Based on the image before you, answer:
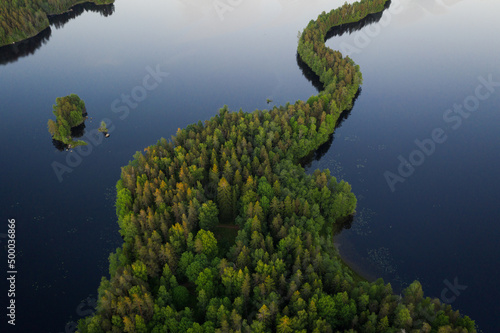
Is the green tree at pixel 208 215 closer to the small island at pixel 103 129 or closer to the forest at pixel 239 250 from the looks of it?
the forest at pixel 239 250

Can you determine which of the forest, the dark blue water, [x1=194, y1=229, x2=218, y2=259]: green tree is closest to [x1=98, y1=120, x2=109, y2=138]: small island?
the dark blue water

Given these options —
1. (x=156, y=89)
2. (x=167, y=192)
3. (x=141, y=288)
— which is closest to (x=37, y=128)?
(x=156, y=89)

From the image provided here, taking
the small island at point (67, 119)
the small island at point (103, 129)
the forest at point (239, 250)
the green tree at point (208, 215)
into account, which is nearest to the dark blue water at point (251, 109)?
the small island at point (103, 129)

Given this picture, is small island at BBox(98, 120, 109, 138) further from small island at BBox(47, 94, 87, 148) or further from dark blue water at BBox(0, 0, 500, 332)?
small island at BBox(47, 94, 87, 148)

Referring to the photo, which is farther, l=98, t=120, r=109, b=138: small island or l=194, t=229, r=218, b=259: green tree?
l=98, t=120, r=109, b=138: small island

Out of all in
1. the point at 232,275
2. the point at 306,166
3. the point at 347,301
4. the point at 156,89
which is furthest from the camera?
the point at 156,89

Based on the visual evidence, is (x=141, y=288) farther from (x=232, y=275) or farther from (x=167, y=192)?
(x=167, y=192)
